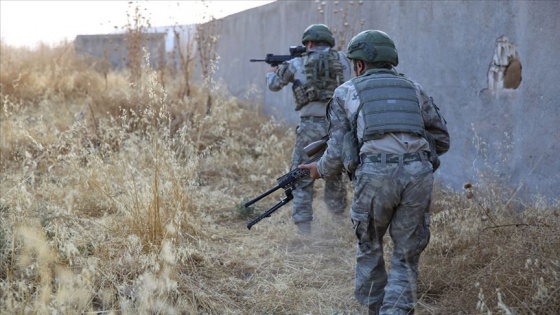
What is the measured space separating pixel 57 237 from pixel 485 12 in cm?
357

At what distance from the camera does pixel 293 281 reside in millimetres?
3943

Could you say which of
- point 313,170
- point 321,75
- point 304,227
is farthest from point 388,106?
point 304,227

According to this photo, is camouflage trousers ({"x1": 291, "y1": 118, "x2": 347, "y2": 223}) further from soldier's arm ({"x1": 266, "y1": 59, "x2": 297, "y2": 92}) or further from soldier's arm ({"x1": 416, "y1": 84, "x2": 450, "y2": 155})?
soldier's arm ({"x1": 416, "y1": 84, "x2": 450, "y2": 155})

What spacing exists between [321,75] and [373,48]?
6.16 feet

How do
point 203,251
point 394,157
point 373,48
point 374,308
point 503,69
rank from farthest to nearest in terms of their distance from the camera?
1. point 503,69
2. point 203,251
3. point 374,308
4. point 373,48
5. point 394,157

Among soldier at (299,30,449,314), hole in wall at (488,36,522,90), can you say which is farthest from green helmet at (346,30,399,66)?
hole in wall at (488,36,522,90)

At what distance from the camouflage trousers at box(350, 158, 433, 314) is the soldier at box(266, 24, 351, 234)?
1970mm

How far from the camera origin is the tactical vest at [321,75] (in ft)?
16.2

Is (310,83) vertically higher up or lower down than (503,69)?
lower down

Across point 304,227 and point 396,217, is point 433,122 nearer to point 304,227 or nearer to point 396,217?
point 396,217

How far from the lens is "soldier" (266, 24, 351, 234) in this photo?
494 centimetres

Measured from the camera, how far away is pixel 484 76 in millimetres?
5020

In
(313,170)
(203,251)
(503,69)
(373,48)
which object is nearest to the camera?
(373,48)

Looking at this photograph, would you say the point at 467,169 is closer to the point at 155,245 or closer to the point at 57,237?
the point at 155,245
